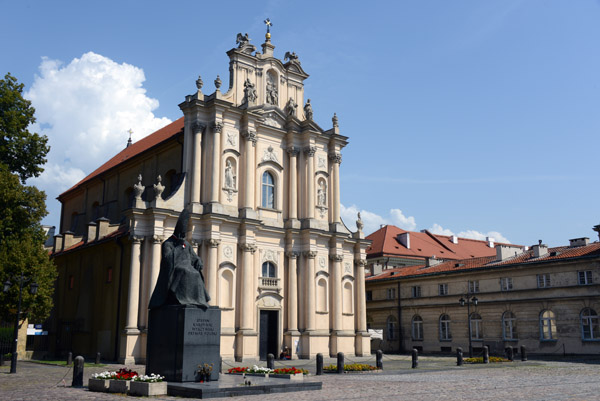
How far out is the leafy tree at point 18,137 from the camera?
32531 millimetres

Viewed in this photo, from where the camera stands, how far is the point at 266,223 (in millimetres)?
37531

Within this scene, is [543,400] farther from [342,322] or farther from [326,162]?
[326,162]

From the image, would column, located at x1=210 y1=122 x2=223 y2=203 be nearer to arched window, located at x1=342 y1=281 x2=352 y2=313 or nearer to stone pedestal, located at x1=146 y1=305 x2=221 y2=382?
arched window, located at x1=342 y1=281 x2=352 y2=313

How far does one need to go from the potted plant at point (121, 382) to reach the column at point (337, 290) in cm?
2327

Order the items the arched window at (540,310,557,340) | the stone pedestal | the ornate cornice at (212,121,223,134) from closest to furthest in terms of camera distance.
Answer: the stone pedestal, the ornate cornice at (212,121,223,134), the arched window at (540,310,557,340)

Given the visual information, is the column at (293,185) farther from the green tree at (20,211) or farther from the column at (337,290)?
the green tree at (20,211)

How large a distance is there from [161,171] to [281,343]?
46.4 feet

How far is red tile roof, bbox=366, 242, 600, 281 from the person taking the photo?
132ft

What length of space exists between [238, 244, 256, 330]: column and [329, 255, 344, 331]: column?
6.64m

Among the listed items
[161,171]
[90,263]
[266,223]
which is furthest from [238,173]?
[90,263]

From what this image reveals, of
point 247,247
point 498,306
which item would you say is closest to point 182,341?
point 247,247

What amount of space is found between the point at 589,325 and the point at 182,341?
31945 mm

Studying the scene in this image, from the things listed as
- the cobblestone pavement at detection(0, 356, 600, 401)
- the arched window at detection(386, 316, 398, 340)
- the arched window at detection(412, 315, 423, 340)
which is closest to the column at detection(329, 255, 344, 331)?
the arched window at detection(412, 315, 423, 340)

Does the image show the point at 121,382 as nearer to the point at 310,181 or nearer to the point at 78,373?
the point at 78,373
